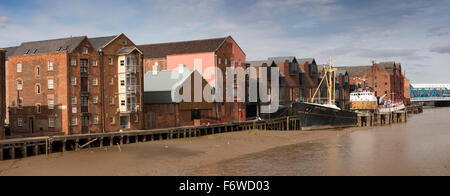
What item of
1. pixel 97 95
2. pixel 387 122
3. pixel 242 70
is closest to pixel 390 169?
pixel 97 95

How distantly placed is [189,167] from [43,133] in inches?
735

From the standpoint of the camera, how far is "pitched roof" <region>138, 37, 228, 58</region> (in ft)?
204

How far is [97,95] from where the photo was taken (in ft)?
147

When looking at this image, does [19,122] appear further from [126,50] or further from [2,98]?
[126,50]

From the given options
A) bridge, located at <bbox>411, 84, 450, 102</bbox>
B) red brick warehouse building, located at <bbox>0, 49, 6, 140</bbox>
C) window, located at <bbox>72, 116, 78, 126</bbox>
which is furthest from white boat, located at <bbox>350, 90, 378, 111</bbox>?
bridge, located at <bbox>411, 84, 450, 102</bbox>

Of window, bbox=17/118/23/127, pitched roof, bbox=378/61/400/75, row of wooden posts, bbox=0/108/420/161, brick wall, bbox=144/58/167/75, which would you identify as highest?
pitched roof, bbox=378/61/400/75

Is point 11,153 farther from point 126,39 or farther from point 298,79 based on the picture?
point 298,79

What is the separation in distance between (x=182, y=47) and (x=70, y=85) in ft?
83.9

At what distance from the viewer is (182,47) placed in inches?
2569

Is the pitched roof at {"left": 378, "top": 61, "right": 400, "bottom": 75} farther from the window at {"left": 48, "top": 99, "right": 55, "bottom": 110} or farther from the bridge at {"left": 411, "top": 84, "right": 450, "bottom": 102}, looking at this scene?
the window at {"left": 48, "top": 99, "right": 55, "bottom": 110}

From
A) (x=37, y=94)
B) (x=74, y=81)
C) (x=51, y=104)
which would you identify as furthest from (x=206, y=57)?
(x=37, y=94)

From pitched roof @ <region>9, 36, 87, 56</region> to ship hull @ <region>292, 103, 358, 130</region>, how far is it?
109ft
